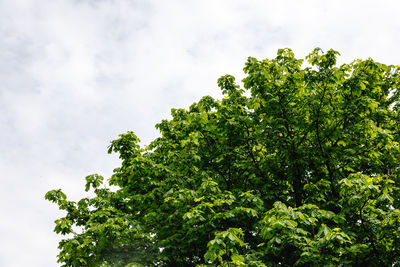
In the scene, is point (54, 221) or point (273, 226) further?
point (54, 221)

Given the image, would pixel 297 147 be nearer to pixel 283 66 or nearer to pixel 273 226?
pixel 283 66

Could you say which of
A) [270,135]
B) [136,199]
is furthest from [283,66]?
[136,199]

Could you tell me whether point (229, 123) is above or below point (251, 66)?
below

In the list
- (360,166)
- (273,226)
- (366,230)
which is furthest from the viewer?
(360,166)

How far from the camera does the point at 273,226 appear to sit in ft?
23.4

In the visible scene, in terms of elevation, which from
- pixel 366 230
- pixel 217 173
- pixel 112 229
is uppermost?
pixel 217 173

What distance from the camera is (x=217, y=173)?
12.4 metres

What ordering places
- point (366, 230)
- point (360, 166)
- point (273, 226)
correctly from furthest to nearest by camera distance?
point (360, 166)
point (366, 230)
point (273, 226)

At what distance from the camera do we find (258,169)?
1160cm

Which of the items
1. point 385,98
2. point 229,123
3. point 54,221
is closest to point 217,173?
point 229,123

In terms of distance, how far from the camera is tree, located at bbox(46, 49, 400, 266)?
32.4ft

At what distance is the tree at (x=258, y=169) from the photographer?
32.4 ft

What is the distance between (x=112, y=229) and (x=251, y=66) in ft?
24.7

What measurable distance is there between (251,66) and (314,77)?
2277 millimetres
